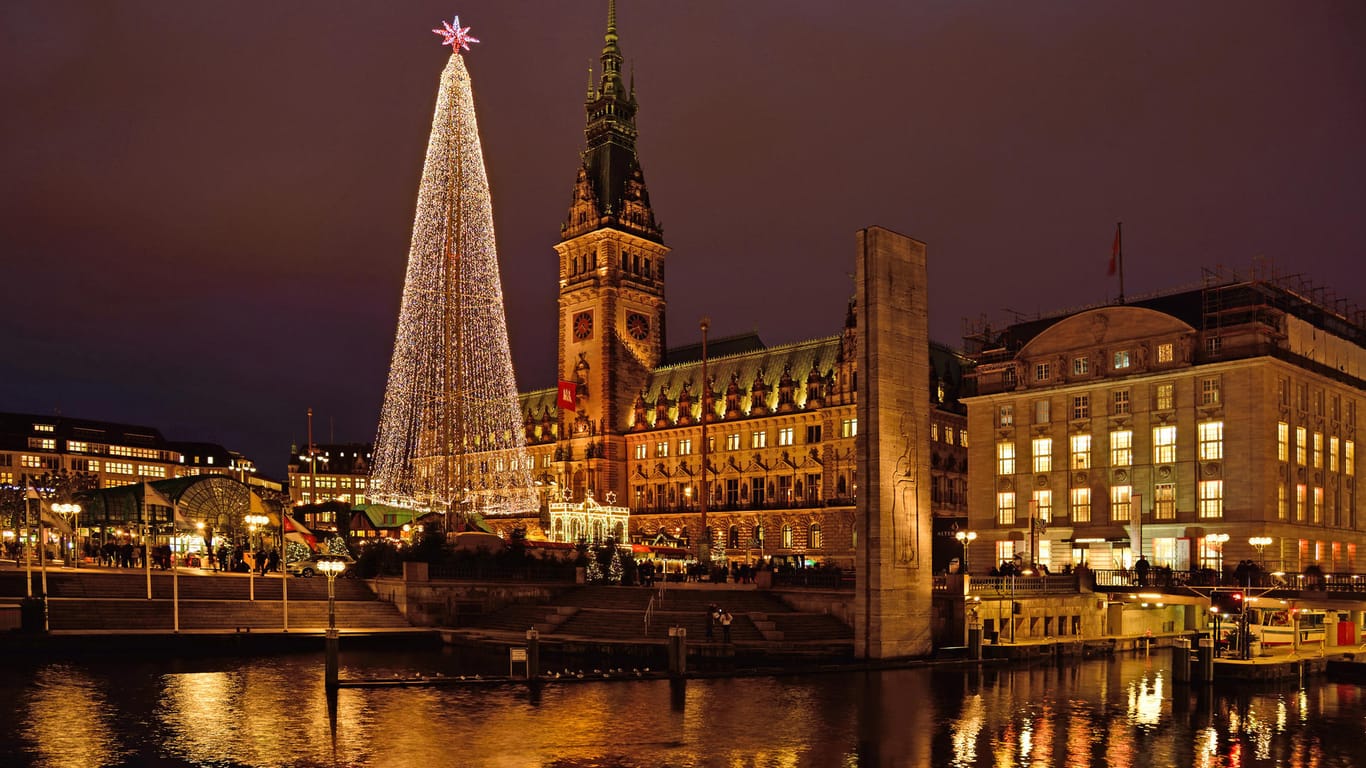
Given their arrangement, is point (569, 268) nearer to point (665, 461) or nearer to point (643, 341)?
point (643, 341)

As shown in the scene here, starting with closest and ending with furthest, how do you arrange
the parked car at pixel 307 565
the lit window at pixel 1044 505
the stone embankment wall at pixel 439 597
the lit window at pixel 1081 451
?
the stone embankment wall at pixel 439 597
the parked car at pixel 307 565
the lit window at pixel 1081 451
the lit window at pixel 1044 505

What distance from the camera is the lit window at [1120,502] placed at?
76.7m

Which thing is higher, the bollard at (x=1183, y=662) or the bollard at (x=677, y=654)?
the bollard at (x=677, y=654)

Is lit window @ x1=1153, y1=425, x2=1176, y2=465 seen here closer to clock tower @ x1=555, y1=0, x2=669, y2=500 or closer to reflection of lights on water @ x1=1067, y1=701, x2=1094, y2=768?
reflection of lights on water @ x1=1067, y1=701, x2=1094, y2=768

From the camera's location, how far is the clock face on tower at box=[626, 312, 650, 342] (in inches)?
5389

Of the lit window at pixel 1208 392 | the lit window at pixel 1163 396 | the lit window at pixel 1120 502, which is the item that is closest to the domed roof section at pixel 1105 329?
the lit window at pixel 1163 396

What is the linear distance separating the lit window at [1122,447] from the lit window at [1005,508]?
8.30 meters

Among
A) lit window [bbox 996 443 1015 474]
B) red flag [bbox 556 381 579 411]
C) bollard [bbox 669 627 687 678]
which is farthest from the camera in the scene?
red flag [bbox 556 381 579 411]

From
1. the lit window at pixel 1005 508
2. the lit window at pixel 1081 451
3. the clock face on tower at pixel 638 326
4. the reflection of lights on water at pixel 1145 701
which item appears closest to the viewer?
the reflection of lights on water at pixel 1145 701

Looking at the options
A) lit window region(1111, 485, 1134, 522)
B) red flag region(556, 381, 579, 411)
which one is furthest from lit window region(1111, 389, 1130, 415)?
red flag region(556, 381, 579, 411)

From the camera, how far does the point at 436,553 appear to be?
60656 millimetres

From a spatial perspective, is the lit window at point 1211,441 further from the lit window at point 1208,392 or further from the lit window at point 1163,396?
the lit window at point 1163,396

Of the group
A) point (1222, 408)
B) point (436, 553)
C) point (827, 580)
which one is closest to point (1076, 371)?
point (1222, 408)

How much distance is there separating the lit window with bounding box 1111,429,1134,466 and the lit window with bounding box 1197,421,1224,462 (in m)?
4.77
